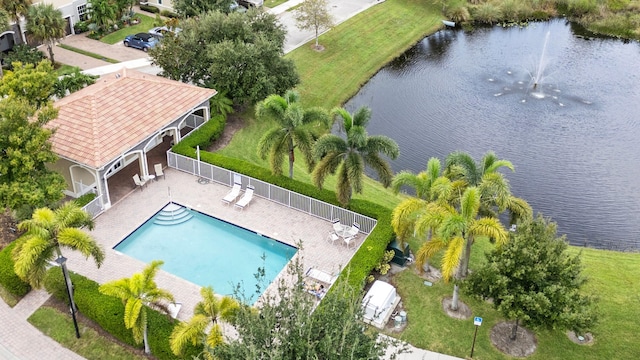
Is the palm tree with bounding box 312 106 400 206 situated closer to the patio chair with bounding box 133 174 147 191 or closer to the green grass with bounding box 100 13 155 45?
the patio chair with bounding box 133 174 147 191

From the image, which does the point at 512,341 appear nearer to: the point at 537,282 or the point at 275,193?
the point at 537,282

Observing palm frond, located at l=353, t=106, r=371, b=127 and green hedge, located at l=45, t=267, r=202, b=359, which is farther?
palm frond, located at l=353, t=106, r=371, b=127

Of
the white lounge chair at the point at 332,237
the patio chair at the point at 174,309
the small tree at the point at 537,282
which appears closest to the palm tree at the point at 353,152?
the white lounge chair at the point at 332,237

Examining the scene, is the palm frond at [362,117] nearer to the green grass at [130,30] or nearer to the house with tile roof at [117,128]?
the house with tile roof at [117,128]

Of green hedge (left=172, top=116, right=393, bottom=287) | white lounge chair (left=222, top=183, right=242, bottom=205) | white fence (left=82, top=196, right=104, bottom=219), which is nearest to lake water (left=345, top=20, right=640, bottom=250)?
green hedge (left=172, top=116, right=393, bottom=287)

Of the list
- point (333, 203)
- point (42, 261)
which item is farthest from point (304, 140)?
point (42, 261)

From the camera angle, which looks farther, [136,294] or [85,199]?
[85,199]

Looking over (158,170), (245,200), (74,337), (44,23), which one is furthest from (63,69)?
(74,337)

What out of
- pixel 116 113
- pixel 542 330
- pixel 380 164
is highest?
pixel 380 164
